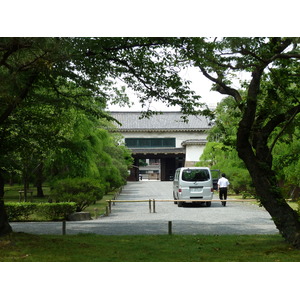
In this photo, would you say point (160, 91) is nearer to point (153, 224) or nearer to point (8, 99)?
point (8, 99)

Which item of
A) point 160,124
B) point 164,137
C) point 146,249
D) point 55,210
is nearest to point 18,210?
point 55,210

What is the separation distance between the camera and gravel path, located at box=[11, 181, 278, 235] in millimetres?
11289

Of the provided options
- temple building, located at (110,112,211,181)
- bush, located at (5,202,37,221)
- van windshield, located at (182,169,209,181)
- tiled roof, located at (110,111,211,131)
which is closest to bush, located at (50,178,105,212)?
bush, located at (5,202,37,221)

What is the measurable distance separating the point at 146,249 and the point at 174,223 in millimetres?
5043

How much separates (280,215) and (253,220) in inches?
242

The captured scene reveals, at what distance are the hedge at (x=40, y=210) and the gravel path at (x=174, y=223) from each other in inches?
30.6

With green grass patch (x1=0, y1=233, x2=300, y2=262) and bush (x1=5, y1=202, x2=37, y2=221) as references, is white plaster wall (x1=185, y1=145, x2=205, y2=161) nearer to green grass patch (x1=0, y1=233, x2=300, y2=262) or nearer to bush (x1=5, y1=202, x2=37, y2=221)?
bush (x1=5, y1=202, x2=37, y2=221)

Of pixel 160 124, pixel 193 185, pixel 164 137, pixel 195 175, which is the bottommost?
pixel 193 185

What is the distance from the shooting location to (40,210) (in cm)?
1399

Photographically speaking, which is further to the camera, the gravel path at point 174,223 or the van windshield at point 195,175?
the van windshield at point 195,175

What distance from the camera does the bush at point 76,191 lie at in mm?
14719

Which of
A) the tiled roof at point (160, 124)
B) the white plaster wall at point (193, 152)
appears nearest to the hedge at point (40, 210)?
the white plaster wall at point (193, 152)

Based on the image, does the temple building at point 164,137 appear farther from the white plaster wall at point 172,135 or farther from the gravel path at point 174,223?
the gravel path at point 174,223

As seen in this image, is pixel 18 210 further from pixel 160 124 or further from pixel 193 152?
pixel 160 124
